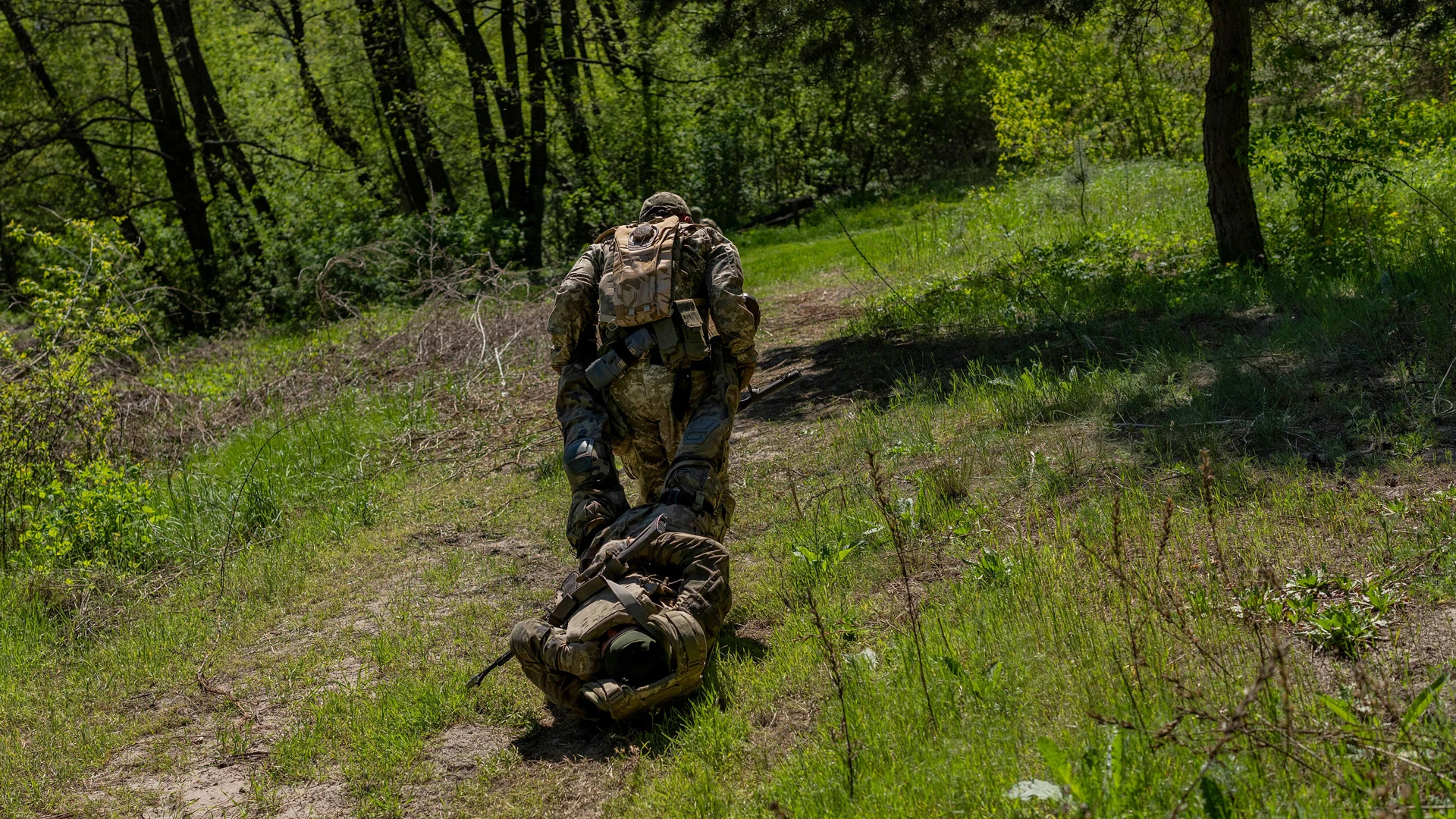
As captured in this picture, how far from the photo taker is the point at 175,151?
1998 centimetres

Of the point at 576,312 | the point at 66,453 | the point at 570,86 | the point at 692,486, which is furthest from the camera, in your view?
the point at 570,86

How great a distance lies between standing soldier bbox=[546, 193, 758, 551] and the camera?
18.1ft

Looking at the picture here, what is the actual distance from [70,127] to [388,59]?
538cm

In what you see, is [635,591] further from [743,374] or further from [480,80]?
[480,80]

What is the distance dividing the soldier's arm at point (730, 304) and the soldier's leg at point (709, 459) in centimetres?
12

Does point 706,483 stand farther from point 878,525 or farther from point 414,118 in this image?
point 414,118

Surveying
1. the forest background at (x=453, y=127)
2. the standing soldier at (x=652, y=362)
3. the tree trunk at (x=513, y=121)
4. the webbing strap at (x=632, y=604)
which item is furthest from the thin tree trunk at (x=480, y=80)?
the webbing strap at (x=632, y=604)

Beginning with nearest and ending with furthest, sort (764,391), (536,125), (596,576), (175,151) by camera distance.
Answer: (596,576)
(764,391)
(175,151)
(536,125)

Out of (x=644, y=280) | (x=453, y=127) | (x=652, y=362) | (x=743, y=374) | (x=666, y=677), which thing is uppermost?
(x=453, y=127)

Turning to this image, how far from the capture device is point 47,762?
16.6 feet

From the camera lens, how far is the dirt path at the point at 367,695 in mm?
4461

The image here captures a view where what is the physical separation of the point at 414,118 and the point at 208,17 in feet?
27.1

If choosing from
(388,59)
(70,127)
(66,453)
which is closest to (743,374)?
(66,453)

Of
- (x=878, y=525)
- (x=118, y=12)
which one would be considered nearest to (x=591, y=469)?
(x=878, y=525)
